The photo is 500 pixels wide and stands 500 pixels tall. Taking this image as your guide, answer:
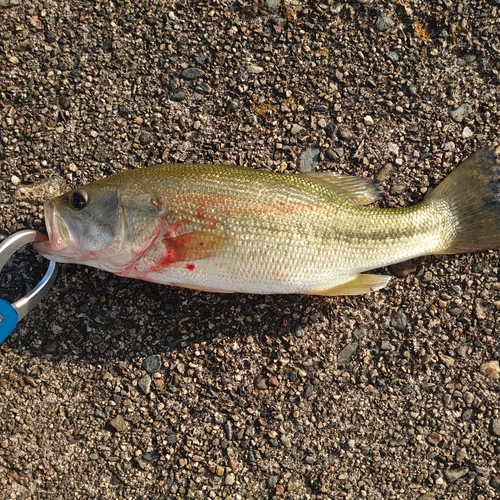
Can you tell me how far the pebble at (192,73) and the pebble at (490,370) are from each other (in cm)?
256

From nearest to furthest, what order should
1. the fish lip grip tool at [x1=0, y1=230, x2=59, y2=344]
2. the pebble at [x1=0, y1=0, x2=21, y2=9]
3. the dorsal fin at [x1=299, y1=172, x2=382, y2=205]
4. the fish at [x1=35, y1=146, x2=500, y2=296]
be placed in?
the fish at [x1=35, y1=146, x2=500, y2=296] → the fish lip grip tool at [x1=0, y1=230, x2=59, y2=344] → the dorsal fin at [x1=299, y1=172, x2=382, y2=205] → the pebble at [x1=0, y1=0, x2=21, y2=9]

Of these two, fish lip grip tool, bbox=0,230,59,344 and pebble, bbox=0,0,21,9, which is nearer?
fish lip grip tool, bbox=0,230,59,344

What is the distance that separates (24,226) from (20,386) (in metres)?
0.99

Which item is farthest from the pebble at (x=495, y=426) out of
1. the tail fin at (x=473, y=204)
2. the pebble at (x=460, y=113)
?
the pebble at (x=460, y=113)

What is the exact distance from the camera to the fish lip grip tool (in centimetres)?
273

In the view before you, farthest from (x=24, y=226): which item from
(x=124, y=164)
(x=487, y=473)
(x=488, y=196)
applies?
(x=487, y=473)

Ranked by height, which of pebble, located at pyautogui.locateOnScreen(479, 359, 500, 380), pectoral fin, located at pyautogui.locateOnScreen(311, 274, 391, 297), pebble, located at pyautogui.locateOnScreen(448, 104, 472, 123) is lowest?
pebble, located at pyautogui.locateOnScreen(479, 359, 500, 380)

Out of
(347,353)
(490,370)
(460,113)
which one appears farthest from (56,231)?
(490,370)

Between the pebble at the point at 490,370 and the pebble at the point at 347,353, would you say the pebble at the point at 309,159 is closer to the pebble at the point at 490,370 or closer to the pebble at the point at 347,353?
the pebble at the point at 347,353

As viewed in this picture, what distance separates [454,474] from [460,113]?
2.30m

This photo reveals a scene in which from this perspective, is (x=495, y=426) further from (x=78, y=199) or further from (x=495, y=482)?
(x=78, y=199)

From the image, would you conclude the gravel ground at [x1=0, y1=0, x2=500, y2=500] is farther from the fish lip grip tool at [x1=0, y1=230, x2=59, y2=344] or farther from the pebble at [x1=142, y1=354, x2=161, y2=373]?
the fish lip grip tool at [x1=0, y1=230, x2=59, y2=344]

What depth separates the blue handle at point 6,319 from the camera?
2740 mm

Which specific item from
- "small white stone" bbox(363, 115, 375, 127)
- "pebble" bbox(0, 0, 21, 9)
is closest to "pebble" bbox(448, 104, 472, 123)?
"small white stone" bbox(363, 115, 375, 127)
